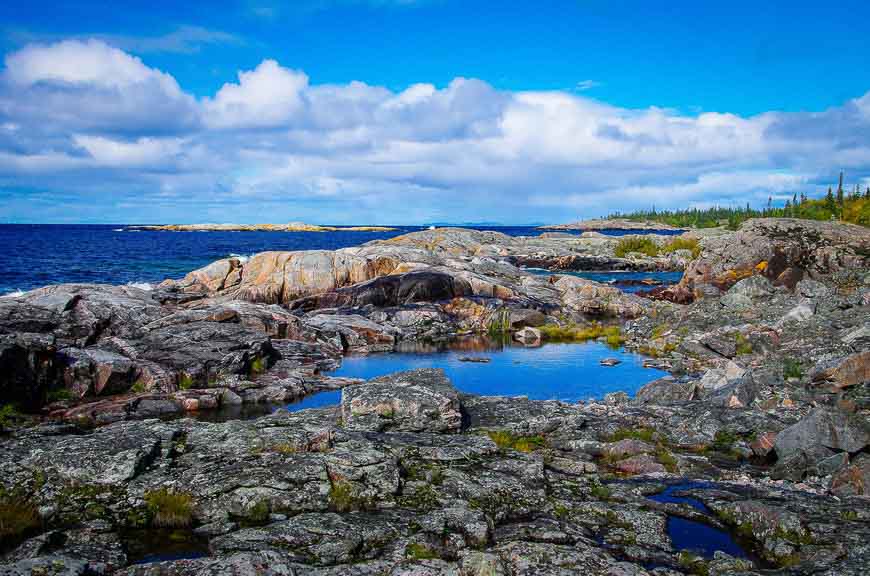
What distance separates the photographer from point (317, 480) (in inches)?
568

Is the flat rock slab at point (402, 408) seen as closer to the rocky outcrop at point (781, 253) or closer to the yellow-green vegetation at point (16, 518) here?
the yellow-green vegetation at point (16, 518)

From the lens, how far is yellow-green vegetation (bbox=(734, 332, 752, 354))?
35.8 metres

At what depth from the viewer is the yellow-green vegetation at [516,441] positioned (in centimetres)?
1953

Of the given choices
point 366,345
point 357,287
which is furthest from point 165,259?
point 366,345

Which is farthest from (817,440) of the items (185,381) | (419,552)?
(185,381)

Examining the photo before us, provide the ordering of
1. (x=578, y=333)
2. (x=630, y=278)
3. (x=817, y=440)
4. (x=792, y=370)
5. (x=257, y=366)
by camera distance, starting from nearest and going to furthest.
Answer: (x=817, y=440), (x=792, y=370), (x=257, y=366), (x=578, y=333), (x=630, y=278)

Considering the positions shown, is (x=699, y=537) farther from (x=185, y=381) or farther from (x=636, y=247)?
(x=636, y=247)

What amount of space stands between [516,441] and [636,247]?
4657 inches

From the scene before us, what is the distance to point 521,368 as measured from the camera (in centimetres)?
3825

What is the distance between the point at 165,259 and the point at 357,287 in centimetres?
8763

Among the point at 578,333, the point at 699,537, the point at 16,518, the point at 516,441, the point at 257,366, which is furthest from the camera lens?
the point at 578,333

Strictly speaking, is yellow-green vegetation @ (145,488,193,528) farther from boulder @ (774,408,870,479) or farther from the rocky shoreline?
boulder @ (774,408,870,479)

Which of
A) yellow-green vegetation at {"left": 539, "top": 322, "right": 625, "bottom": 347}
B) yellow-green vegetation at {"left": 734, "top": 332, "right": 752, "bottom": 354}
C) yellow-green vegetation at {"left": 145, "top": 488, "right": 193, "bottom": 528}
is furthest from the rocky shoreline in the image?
yellow-green vegetation at {"left": 539, "top": 322, "right": 625, "bottom": 347}

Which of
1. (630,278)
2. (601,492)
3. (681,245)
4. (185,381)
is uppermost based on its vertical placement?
(681,245)
